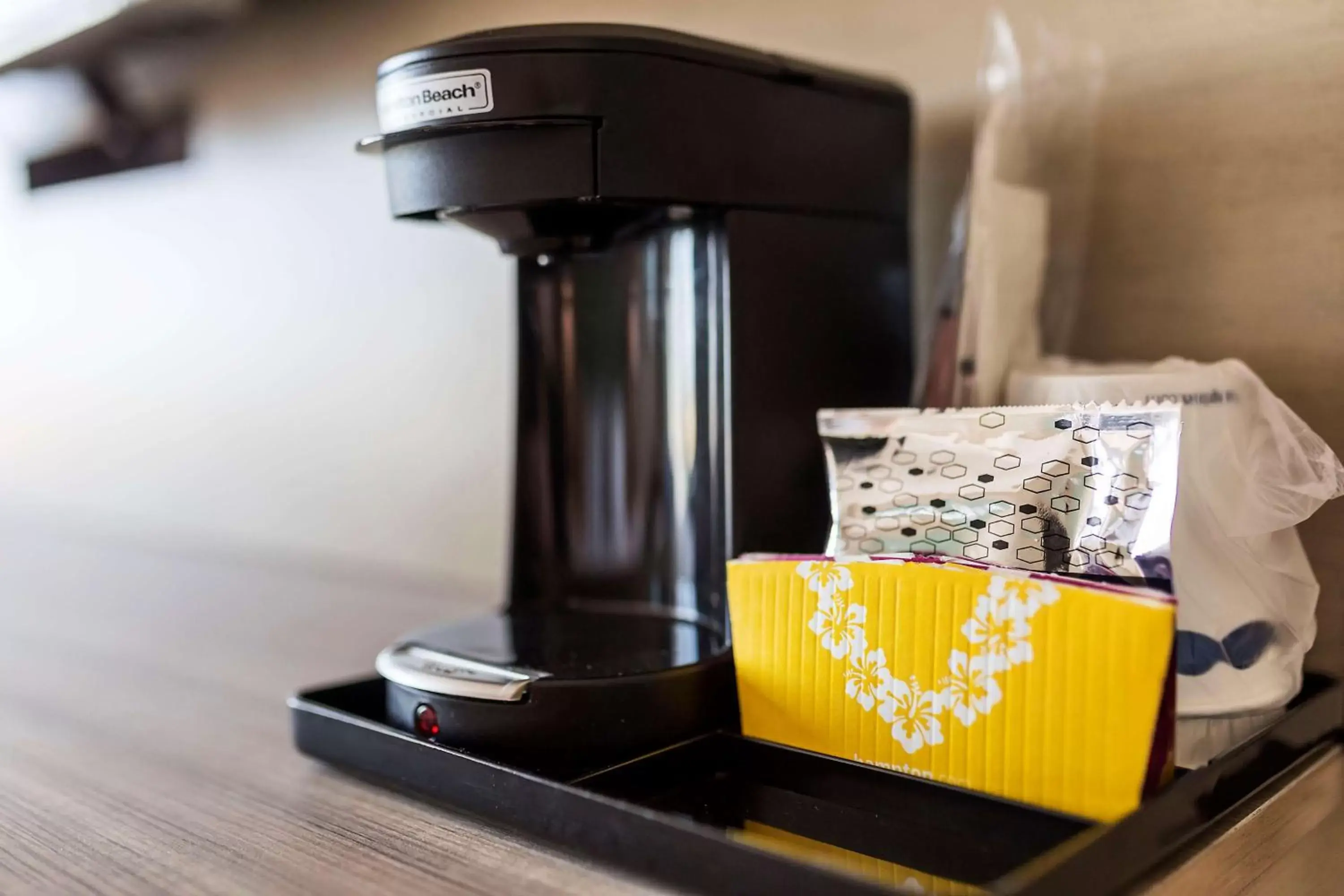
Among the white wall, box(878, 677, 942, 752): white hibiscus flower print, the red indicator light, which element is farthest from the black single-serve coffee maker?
the white wall

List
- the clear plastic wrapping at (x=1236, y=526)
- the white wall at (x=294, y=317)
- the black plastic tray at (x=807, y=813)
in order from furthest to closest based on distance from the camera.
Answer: the white wall at (x=294, y=317) < the clear plastic wrapping at (x=1236, y=526) < the black plastic tray at (x=807, y=813)

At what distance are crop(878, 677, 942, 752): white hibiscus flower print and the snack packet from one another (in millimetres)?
73

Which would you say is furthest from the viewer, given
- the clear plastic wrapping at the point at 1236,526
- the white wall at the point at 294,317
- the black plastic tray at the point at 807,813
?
the white wall at the point at 294,317

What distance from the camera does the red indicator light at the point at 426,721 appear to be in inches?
24.2

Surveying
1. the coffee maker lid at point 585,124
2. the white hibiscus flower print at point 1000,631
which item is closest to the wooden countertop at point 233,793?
the white hibiscus flower print at point 1000,631

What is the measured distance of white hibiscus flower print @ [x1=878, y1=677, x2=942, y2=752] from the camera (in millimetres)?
524

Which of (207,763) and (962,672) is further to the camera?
(207,763)

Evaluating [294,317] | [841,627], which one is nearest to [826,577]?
[841,627]

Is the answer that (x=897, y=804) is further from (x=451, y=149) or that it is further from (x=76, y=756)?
(x=76, y=756)

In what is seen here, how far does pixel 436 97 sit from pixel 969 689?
389 millimetres

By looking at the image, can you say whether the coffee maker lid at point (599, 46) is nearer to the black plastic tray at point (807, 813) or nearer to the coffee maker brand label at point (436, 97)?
the coffee maker brand label at point (436, 97)

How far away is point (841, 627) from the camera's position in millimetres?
550

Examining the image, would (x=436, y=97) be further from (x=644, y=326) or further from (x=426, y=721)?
(x=426, y=721)

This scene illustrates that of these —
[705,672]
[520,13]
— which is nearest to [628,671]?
[705,672]
